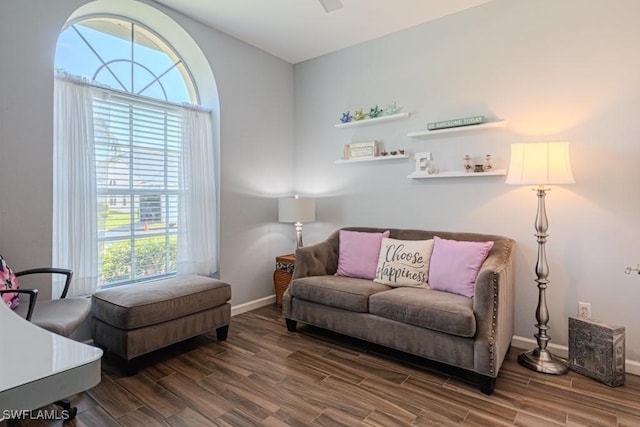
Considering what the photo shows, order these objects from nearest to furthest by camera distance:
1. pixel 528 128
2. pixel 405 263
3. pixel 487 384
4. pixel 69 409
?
1. pixel 69 409
2. pixel 487 384
3. pixel 528 128
4. pixel 405 263

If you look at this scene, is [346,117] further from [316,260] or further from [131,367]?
[131,367]

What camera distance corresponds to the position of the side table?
367 cm

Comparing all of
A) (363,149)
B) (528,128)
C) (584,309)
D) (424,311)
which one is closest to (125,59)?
(363,149)

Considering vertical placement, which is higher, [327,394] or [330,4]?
[330,4]

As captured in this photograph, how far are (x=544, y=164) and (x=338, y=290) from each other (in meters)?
1.66

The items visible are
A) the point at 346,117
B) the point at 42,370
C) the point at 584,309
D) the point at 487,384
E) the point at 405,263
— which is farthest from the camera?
the point at 346,117

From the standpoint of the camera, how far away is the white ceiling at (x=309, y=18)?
291cm

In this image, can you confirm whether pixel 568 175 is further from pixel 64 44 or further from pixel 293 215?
pixel 64 44

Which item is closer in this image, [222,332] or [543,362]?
[543,362]

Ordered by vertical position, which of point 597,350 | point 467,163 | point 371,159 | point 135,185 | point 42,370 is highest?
point 371,159

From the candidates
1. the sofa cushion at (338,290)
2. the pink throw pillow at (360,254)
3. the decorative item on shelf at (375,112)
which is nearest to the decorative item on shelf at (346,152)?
the decorative item on shelf at (375,112)

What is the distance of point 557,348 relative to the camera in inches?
102

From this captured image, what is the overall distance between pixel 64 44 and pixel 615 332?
4.26 m

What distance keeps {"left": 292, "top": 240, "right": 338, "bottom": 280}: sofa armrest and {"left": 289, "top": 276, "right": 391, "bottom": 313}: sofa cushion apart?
8 cm
